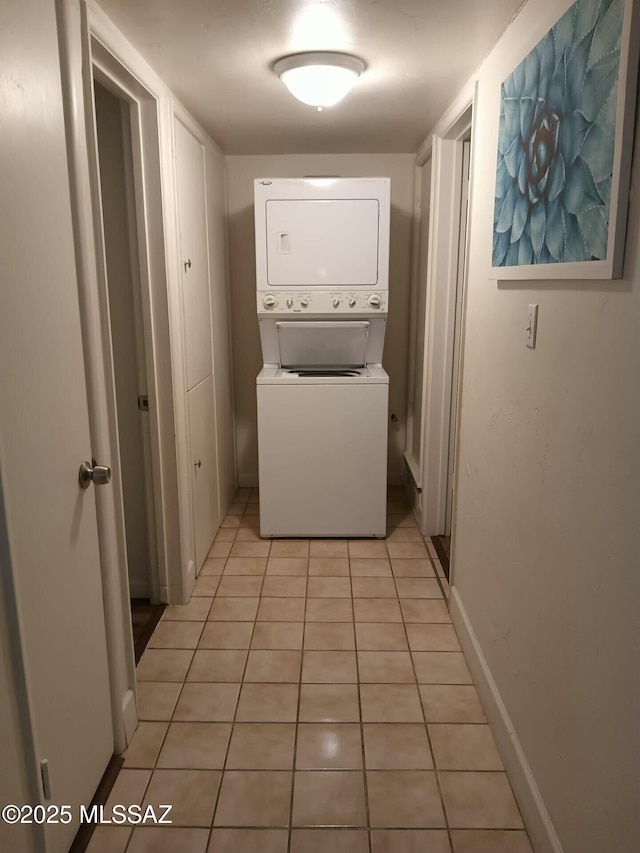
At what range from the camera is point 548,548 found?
1.38 metres

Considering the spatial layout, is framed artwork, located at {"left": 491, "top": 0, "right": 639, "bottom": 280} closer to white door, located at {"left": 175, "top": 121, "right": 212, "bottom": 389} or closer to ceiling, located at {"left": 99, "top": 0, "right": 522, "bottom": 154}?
ceiling, located at {"left": 99, "top": 0, "right": 522, "bottom": 154}

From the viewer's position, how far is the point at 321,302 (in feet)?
10.0

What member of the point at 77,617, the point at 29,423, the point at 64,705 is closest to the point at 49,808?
the point at 64,705

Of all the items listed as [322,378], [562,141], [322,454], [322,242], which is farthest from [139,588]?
[562,141]

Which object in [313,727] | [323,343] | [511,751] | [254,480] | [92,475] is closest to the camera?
[92,475]

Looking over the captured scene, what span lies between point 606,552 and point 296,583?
1.80 m

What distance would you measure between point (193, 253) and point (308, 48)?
1026 mm

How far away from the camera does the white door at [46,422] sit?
1.10 metres

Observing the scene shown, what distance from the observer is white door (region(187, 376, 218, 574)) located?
8.69 ft

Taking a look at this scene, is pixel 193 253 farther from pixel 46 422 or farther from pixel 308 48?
pixel 46 422

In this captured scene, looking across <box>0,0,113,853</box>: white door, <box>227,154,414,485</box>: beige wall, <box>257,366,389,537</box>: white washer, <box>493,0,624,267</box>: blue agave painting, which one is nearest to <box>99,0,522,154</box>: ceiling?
<box>493,0,624,267</box>: blue agave painting

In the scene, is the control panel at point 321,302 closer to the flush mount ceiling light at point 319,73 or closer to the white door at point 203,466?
the white door at point 203,466

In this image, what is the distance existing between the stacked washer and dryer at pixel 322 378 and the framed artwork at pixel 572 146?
1348 millimetres

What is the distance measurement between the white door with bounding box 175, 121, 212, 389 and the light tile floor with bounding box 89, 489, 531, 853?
1035 millimetres
